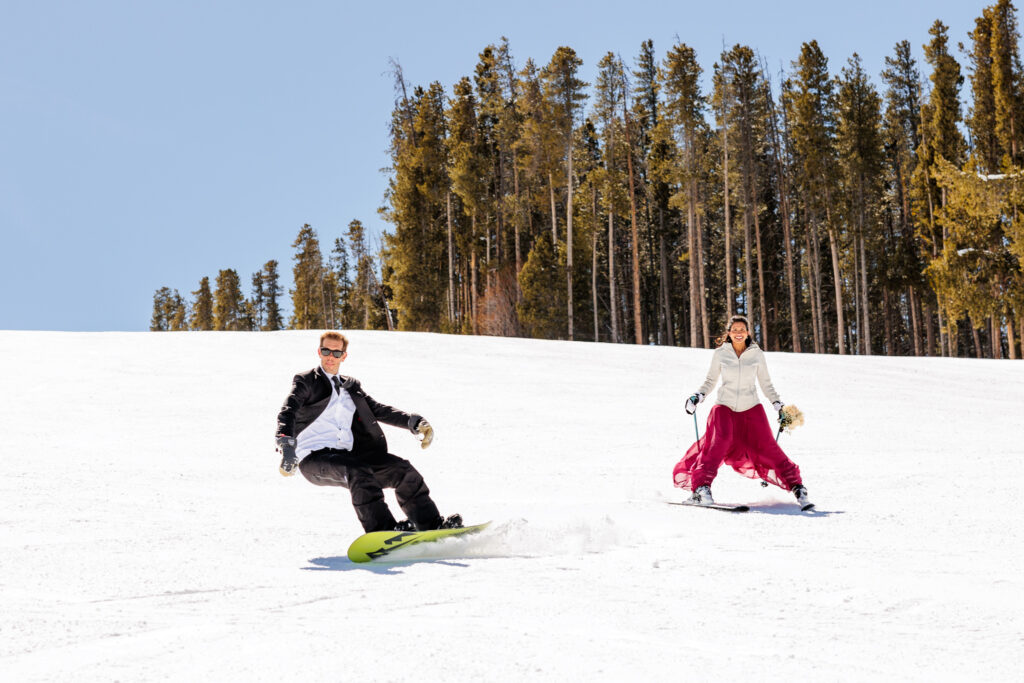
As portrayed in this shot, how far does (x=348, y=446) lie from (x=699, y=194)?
38.3 m

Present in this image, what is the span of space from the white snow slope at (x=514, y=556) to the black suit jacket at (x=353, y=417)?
0.78 m

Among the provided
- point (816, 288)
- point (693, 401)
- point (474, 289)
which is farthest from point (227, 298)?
point (693, 401)

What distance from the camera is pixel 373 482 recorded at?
5664 millimetres

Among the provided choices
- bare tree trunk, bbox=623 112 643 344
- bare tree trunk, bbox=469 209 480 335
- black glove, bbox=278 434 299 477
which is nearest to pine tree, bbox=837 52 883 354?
bare tree trunk, bbox=623 112 643 344

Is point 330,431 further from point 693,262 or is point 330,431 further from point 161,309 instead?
point 161,309

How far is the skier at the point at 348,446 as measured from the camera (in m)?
5.62

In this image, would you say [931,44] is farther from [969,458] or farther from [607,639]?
[607,639]

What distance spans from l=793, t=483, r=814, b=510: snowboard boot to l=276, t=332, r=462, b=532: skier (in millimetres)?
3323

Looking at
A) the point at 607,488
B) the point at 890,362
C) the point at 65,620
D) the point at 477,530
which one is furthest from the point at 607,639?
the point at 890,362

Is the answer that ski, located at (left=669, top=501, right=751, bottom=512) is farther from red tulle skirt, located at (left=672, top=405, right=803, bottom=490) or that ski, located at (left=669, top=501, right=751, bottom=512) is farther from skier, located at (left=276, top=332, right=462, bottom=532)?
skier, located at (left=276, top=332, right=462, bottom=532)

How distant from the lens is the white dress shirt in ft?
18.7

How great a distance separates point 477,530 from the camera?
5637 mm

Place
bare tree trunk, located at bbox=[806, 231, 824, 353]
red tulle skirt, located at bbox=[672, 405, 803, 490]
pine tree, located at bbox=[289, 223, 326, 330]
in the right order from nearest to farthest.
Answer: red tulle skirt, located at bbox=[672, 405, 803, 490]
bare tree trunk, located at bbox=[806, 231, 824, 353]
pine tree, located at bbox=[289, 223, 326, 330]

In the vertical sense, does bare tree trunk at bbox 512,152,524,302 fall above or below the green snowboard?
above
